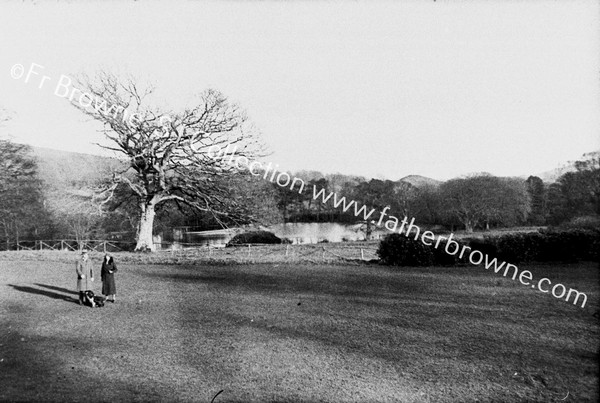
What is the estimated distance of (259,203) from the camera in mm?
27312

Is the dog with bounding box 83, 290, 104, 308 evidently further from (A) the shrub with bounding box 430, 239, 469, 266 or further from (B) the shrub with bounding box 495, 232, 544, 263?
(B) the shrub with bounding box 495, 232, 544, 263

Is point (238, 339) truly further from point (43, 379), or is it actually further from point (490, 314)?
point (490, 314)

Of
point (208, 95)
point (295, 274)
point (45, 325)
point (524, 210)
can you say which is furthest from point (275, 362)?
point (524, 210)

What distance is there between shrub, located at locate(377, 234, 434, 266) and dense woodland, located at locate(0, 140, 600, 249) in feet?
34.9

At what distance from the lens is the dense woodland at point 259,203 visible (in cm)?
2506

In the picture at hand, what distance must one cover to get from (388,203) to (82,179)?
50.3 m

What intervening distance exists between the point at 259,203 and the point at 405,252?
39.7ft

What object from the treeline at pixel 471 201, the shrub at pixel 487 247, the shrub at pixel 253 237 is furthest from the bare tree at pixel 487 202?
the shrub at pixel 487 247

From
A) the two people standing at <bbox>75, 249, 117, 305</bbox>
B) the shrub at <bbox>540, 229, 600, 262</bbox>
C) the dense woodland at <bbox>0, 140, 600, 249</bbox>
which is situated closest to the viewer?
the two people standing at <bbox>75, 249, 117, 305</bbox>

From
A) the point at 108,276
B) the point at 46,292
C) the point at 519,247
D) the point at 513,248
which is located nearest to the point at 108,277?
the point at 108,276

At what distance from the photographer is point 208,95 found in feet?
81.8

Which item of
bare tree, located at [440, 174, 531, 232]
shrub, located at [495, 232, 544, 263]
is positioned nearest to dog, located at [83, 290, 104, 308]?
shrub, located at [495, 232, 544, 263]

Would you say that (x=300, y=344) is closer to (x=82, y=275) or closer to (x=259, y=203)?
(x=82, y=275)

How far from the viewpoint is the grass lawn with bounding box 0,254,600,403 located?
5.43 m
